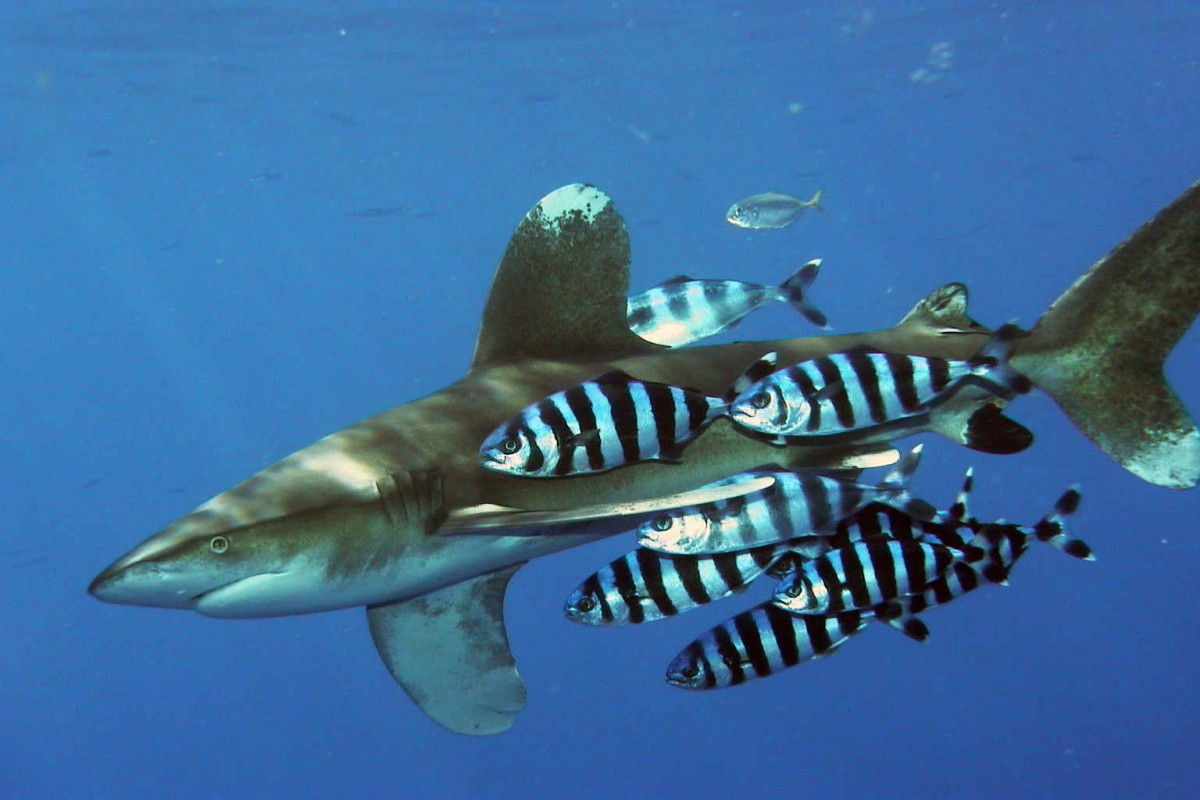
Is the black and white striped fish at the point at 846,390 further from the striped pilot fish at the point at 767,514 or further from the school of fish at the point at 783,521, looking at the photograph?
the striped pilot fish at the point at 767,514

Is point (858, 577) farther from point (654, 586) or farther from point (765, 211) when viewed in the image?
point (765, 211)

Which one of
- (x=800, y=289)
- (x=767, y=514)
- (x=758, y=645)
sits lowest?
(x=758, y=645)

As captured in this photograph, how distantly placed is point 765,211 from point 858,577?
7033mm

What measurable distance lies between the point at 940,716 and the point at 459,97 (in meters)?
28.0

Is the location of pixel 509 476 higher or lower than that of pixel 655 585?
higher

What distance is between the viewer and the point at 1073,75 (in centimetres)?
3975

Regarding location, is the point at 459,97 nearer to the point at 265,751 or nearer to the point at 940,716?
the point at 265,751

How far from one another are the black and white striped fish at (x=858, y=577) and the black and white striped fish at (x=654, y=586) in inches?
7.8

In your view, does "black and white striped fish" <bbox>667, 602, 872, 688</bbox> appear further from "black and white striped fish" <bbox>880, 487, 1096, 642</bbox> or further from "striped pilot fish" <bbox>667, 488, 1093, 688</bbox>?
"black and white striped fish" <bbox>880, 487, 1096, 642</bbox>

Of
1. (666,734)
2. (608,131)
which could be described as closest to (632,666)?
(666,734)

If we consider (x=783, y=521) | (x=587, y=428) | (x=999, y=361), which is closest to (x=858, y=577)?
(x=783, y=521)

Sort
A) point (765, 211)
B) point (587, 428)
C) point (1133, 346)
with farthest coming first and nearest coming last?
point (765, 211) < point (1133, 346) < point (587, 428)

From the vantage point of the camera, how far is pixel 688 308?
4918 mm

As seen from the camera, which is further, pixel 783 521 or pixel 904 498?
pixel 904 498
